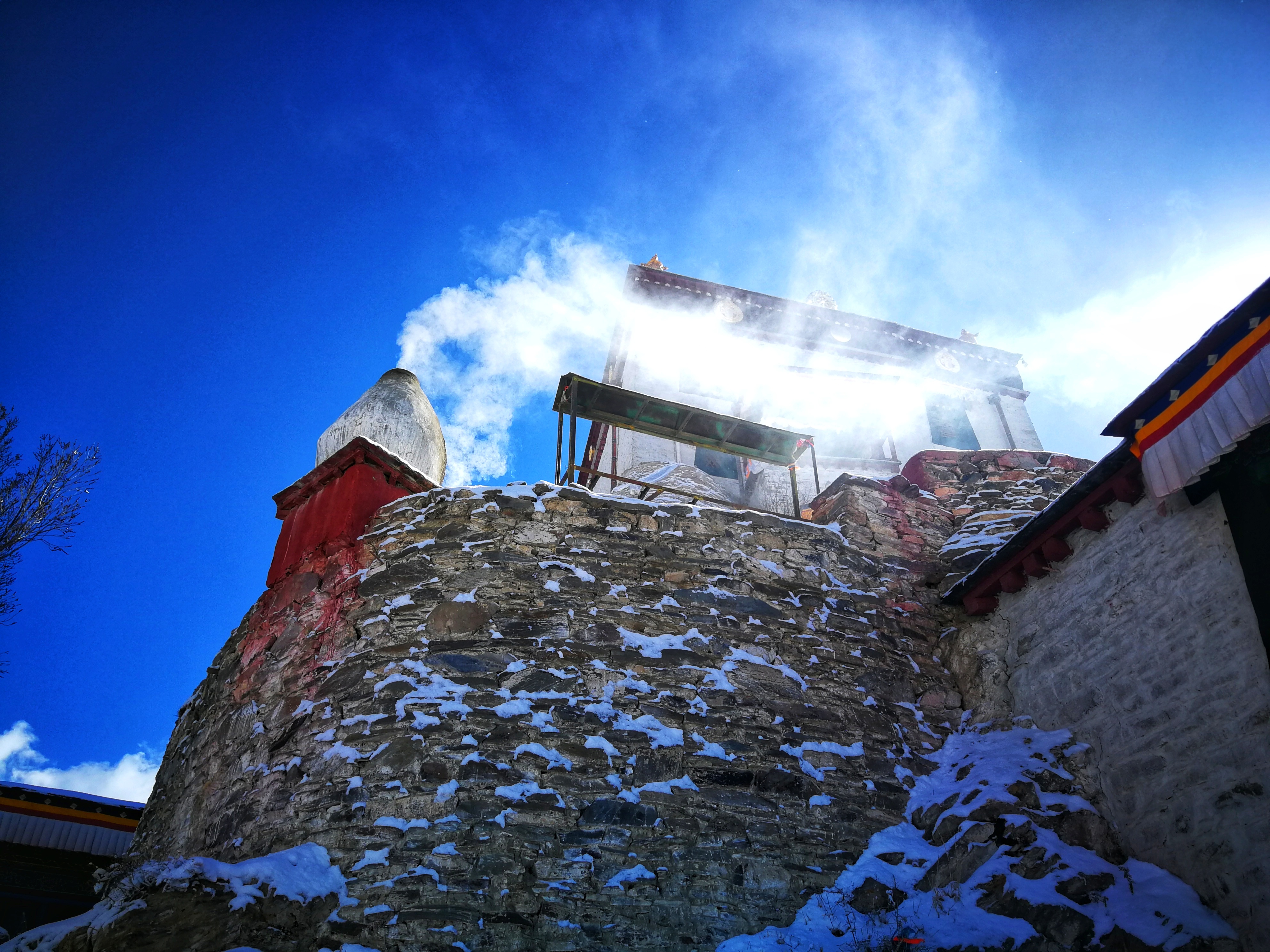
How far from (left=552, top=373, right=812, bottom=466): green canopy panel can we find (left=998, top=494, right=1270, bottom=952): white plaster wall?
Answer: 16.6ft

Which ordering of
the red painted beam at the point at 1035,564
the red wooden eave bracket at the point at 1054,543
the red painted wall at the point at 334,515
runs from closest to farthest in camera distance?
the red wooden eave bracket at the point at 1054,543, the red painted beam at the point at 1035,564, the red painted wall at the point at 334,515

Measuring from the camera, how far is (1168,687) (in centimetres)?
514

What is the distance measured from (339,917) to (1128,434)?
6.43 m

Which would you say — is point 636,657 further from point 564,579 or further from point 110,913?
point 110,913

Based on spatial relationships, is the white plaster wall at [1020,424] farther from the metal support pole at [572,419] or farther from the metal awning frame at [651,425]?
the metal support pole at [572,419]

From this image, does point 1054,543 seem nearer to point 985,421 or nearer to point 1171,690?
point 1171,690

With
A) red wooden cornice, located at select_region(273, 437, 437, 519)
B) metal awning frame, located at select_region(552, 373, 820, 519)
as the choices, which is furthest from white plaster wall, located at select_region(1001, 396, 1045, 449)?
red wooden cornice, located at select_region(273, 437, 437, 519)

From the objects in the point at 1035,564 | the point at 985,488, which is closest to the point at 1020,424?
the point at 985,488

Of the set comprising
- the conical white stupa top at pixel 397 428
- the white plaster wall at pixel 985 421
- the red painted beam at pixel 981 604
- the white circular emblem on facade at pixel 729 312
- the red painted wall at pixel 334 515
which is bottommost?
the red painted beam at pixel 981 604

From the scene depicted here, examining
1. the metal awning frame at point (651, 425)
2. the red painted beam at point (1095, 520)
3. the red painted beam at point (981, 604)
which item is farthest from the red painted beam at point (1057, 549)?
the metal awning frame at point (651, 425)

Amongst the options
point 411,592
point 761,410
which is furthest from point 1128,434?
point 761,410

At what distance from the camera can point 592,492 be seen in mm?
7207

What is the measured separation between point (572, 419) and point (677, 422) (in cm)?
194

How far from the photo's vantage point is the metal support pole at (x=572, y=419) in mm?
9086
